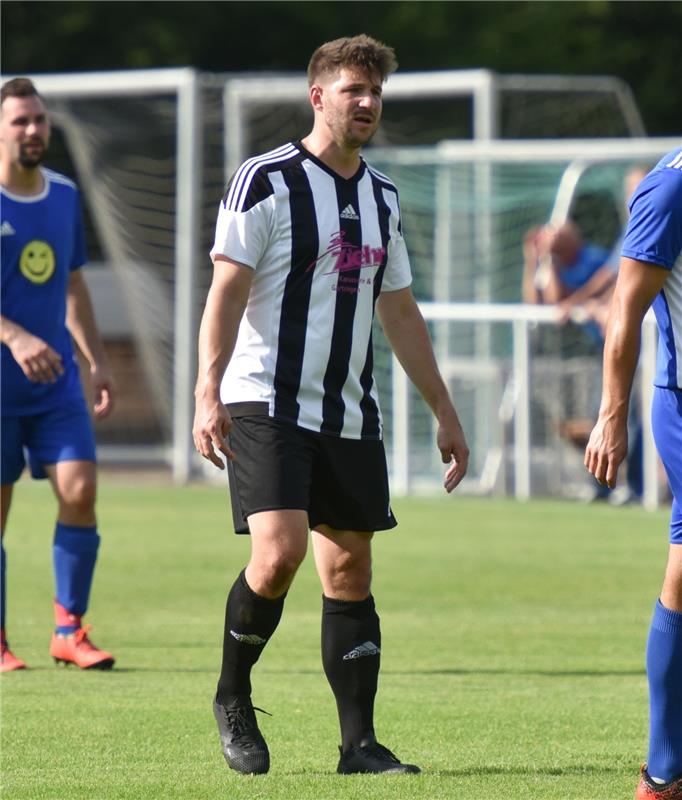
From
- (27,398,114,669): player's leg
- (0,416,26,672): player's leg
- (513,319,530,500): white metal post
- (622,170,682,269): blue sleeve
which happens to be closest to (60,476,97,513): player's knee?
(27,398,114,669): player's leg

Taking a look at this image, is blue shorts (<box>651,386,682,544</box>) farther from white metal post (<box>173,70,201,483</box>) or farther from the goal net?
white metal post (<box>173,70,201,483</box>)

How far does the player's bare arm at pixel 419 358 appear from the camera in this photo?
632 centimetres

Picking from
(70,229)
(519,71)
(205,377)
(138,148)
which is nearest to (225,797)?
(205,377)

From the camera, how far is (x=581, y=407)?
17.6 meters

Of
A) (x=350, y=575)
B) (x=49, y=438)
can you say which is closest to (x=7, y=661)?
(x=49, y=438)

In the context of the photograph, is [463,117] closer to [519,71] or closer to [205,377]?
[519,71]

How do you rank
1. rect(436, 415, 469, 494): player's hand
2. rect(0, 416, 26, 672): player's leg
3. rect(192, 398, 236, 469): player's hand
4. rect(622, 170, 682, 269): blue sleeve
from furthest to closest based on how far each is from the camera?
1. rect(0, 416, 26, 672): player's leg
2. rect(436, 415, 469, 494): player's hand
3. rect(192, 398, 236, 469): player's hand
4. rect(622, 170, 682, 269): blue sleeve

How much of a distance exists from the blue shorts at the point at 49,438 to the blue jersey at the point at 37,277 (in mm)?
48

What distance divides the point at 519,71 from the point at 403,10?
2543 millimetres

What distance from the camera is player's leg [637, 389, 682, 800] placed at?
17.4 ft

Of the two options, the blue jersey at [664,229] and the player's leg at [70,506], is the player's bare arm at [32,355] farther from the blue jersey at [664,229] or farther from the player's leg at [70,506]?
the blue jersey at [664,229]

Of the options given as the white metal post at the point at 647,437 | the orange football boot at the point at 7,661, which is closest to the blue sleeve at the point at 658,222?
the orange football boot at the point at 7,661

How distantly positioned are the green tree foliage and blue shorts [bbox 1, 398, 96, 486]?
25.9 meters

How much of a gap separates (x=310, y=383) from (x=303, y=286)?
312 millimetres
